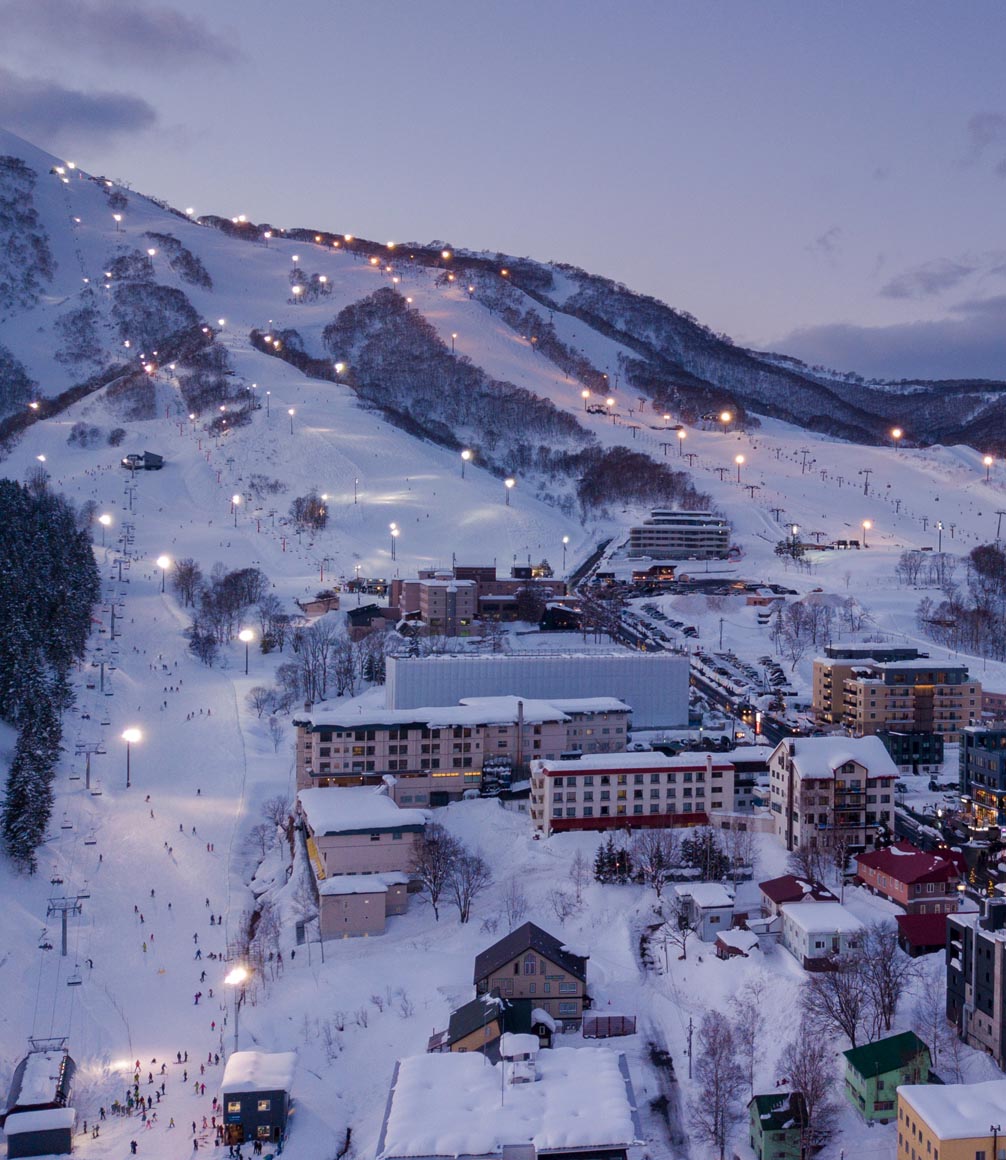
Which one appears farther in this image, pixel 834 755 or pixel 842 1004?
pixel 834 755

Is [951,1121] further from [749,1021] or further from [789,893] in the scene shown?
[789,893]

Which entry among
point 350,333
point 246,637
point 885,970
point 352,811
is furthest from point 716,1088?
point 350,333

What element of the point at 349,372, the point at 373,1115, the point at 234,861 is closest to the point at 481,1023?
the point at 373,1115

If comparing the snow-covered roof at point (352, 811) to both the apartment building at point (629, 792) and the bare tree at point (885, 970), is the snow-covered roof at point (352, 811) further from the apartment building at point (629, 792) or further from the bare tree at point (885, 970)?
the bare tree at point (885, 970)

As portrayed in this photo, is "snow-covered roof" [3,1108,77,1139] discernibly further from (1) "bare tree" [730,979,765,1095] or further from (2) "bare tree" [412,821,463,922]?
(1) "bare tree" [730,979,765,1095]

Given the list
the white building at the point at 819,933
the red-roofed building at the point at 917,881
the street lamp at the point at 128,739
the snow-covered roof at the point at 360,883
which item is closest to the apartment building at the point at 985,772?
the red-roofed building at the point at 917,881
